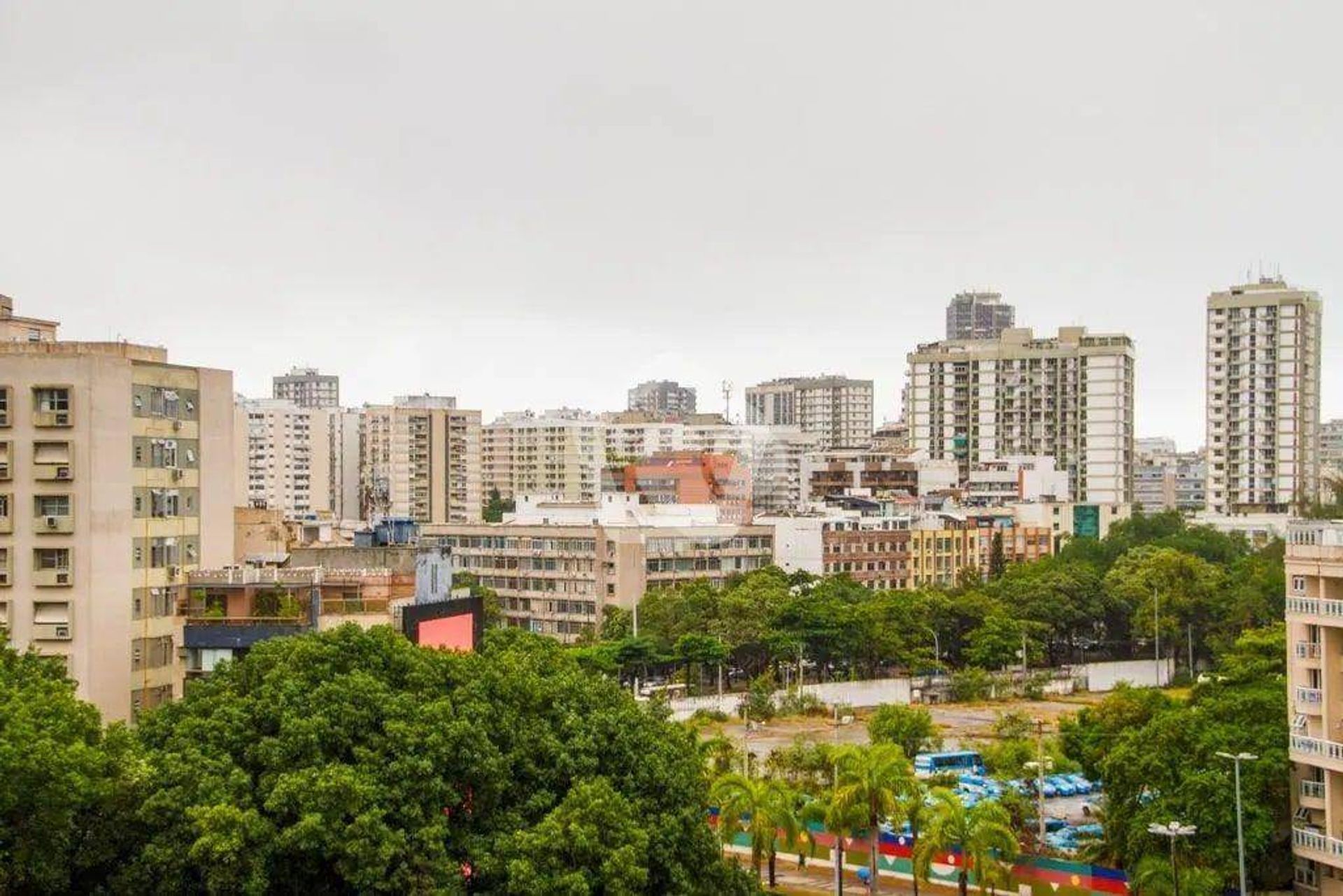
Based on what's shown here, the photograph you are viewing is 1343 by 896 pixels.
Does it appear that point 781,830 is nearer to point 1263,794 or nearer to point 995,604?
point 1263,794

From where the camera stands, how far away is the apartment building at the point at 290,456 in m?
146

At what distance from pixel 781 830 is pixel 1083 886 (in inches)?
266

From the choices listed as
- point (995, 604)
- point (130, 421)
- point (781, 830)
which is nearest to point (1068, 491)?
point (995, 604)

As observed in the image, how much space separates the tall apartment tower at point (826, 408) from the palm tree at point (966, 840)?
465ft

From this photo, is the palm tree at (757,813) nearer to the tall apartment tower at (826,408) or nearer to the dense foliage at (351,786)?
the dense foliage at (351,786)

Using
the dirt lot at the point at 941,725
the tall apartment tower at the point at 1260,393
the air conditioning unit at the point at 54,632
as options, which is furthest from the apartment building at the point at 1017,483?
the air conditioning unit at the point at 54,632

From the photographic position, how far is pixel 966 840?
1294 inches

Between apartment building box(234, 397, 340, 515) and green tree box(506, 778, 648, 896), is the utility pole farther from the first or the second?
apartment building box(234, 397, 340, 515)

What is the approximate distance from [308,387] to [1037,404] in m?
100

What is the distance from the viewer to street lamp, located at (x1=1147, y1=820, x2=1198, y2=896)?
94.2 feet

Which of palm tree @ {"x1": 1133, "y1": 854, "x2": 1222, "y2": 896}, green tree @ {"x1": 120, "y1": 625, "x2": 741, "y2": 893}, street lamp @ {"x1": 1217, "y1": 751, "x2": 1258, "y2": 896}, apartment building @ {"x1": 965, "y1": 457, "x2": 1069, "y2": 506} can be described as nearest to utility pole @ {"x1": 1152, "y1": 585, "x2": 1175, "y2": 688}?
apartment building @ {"x1": 965, "y1": 457, "x2": 1069, "y2": 506}

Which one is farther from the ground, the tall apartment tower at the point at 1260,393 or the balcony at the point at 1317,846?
the tall apartment tower at the point at 1260,393

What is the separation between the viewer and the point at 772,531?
277 feet

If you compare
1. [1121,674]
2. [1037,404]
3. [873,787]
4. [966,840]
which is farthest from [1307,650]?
[1037,404]
